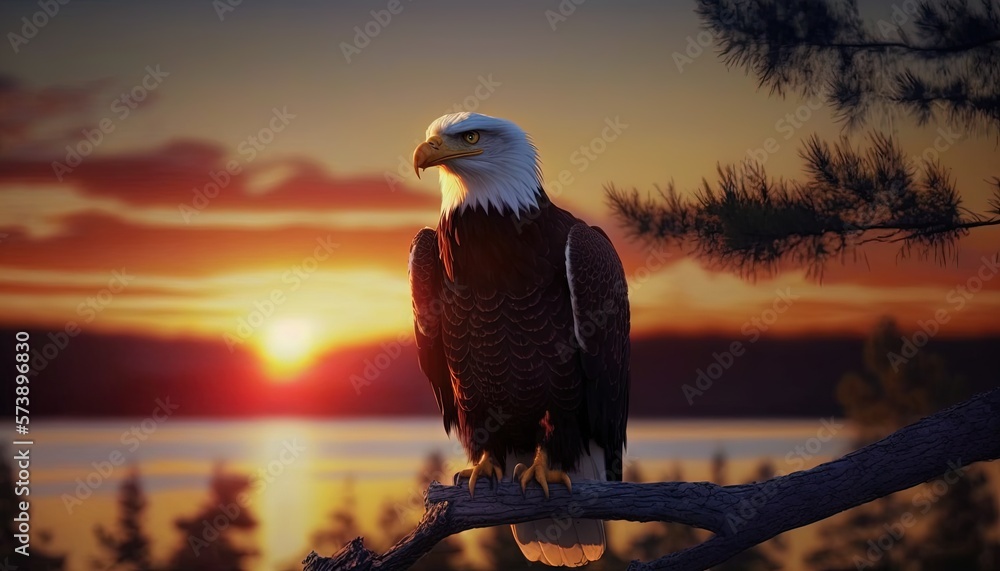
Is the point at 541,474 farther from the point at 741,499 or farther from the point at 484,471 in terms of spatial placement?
the point at 741,499

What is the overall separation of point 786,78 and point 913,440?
2.04 metres

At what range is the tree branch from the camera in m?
3.69

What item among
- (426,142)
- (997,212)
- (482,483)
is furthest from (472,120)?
(997,212)

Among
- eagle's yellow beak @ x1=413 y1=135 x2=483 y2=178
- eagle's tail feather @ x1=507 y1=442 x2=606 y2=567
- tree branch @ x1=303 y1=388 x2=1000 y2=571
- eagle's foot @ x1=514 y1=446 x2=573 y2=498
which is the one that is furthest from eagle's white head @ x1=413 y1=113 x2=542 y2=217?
eagle's tail feather @ x1=507 y1=442 x2=606 y2=567

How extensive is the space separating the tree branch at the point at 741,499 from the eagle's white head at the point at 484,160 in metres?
1.20

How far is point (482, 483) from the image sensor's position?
402 cm

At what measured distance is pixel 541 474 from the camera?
3.92 meters

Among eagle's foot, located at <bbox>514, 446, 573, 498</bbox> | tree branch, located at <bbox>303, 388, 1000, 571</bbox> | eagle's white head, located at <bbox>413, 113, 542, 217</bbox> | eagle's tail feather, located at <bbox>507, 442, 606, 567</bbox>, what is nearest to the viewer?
tree branch, located at <bbox>303, 388, 1000, 571</bbox>

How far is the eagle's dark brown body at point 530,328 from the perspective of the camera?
3.94 m

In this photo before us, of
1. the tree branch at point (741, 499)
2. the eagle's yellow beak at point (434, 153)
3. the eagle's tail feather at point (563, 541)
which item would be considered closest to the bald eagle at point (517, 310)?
the eagle's yellow beak at point (434, 153)

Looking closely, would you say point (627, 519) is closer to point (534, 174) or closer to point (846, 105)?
point (534, 174)

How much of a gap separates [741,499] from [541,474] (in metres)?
0.78

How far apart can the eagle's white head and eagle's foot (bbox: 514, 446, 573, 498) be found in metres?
1.02

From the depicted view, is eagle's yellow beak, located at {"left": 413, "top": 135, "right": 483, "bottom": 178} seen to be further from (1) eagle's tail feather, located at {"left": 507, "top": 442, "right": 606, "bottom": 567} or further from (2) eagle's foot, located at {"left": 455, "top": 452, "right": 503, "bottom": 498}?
(1) eagle's tail feather, located at {"left": 507, "top": 442, "right": 606, "bottom": 567}
